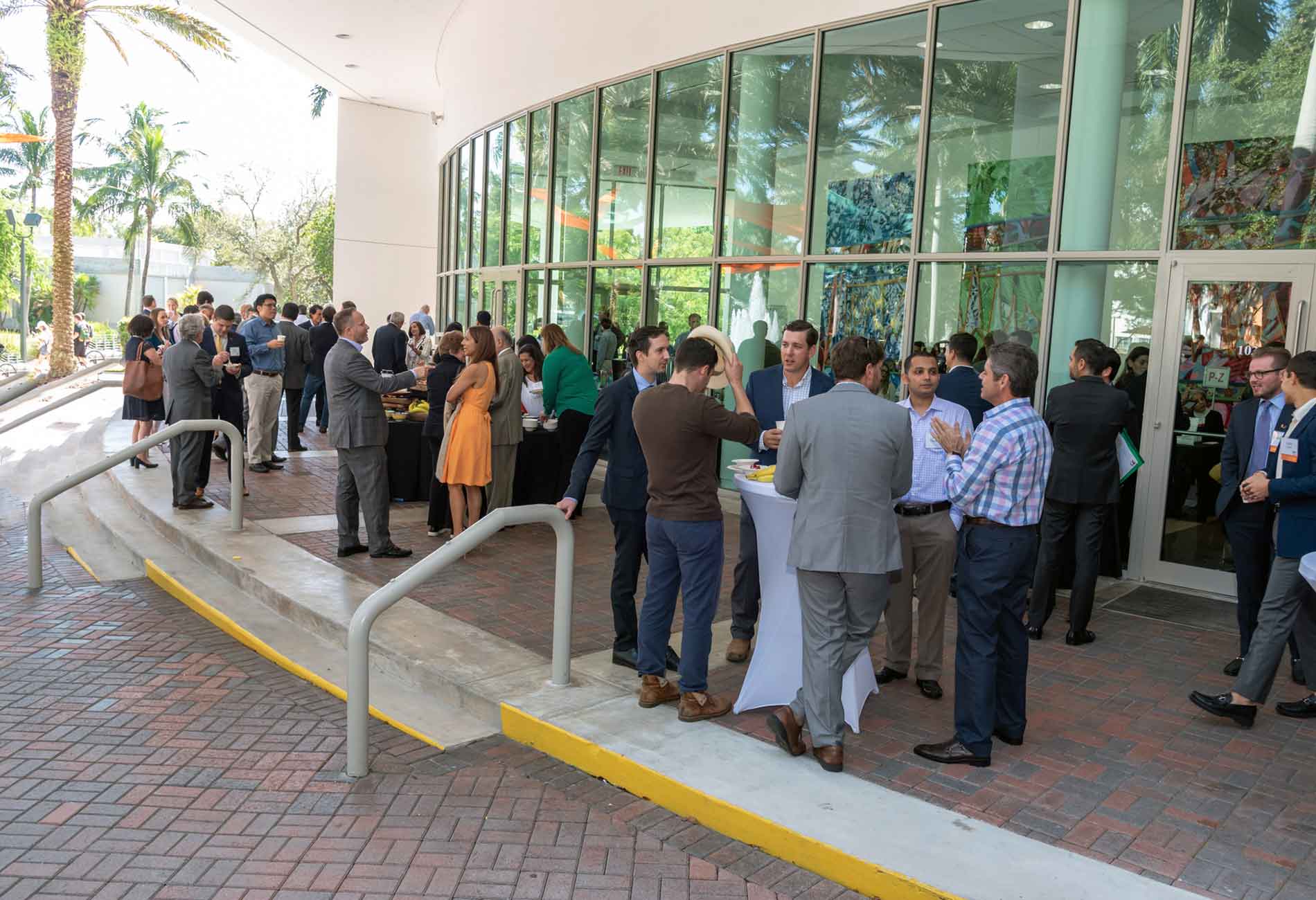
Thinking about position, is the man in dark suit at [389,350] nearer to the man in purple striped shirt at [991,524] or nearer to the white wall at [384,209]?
the man in purple striped shirt at [991,524]

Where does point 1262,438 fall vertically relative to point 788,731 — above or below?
above

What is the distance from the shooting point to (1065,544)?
22.6 ft

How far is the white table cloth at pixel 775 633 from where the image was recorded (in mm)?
5027

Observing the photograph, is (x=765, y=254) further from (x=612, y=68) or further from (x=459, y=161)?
(x=459, y=161)

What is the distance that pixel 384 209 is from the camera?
2792 centimetres

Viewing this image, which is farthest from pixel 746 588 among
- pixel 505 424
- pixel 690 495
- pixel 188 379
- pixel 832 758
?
pixel 188 379

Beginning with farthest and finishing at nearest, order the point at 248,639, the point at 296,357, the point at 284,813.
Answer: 1. the point at 296,357
2. the point at 248,639
3. the point at 284,813

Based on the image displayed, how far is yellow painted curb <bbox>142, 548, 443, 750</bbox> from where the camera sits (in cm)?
532

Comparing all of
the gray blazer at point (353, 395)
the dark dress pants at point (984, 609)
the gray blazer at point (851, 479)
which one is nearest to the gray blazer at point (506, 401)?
the gray blazer at point (353, 395)

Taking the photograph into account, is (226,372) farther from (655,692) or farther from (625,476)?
(655,692)

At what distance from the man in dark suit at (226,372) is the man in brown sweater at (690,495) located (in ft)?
21.5

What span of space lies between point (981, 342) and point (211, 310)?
10.6 m

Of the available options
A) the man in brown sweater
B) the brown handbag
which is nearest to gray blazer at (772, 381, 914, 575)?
the man in brown sweater

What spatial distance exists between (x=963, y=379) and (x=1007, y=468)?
238 cm
